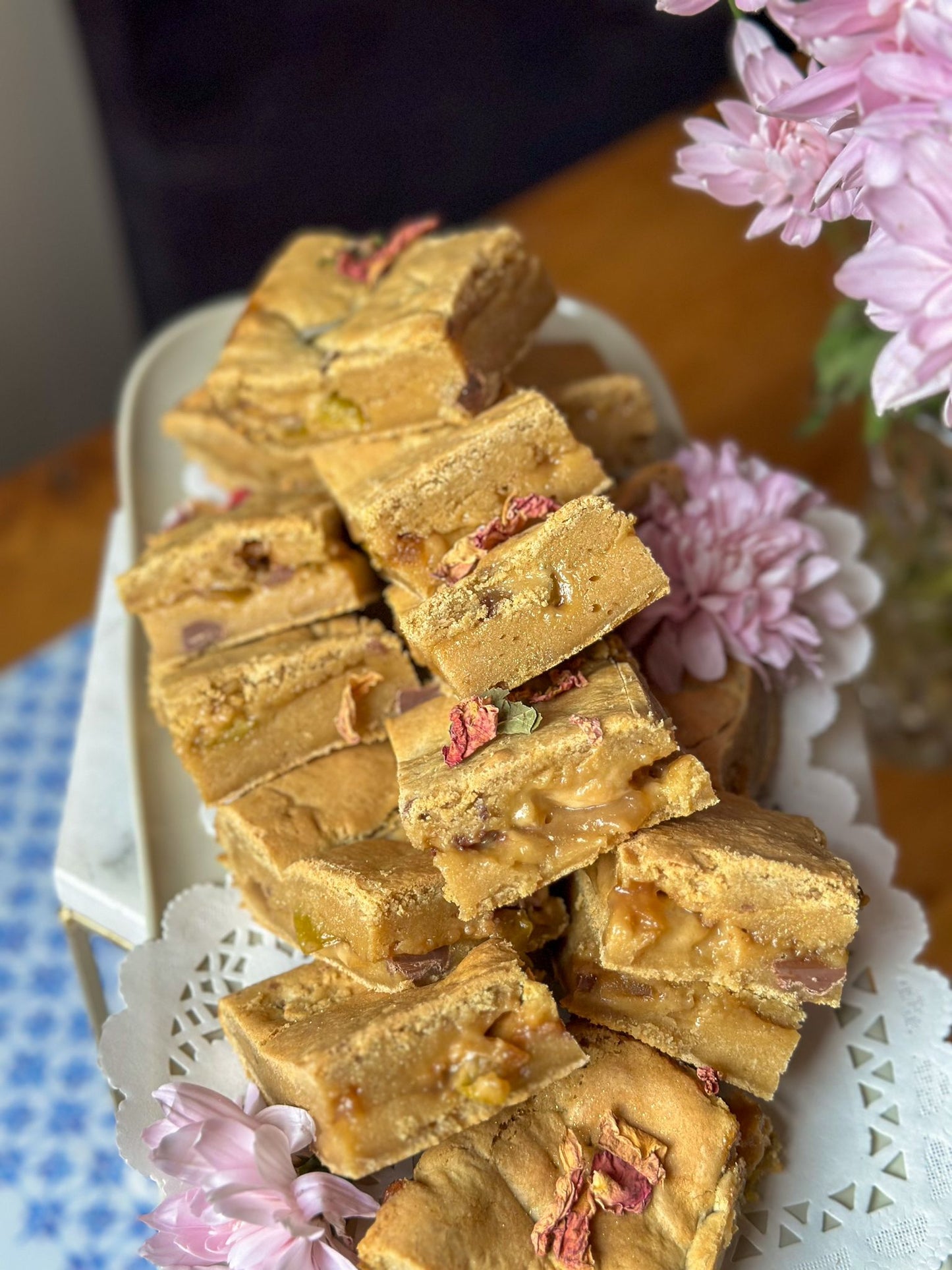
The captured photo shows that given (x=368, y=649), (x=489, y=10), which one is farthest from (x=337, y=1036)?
(x=489, y=10)

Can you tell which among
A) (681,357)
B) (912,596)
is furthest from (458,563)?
(681,357)

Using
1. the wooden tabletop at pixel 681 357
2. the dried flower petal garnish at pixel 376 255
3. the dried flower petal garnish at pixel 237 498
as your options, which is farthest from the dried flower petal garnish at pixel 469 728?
the wooden tabletop at pixel 681 357

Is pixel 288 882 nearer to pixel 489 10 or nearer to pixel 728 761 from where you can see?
pixel 728 761

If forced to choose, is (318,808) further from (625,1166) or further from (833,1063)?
(833,1063)

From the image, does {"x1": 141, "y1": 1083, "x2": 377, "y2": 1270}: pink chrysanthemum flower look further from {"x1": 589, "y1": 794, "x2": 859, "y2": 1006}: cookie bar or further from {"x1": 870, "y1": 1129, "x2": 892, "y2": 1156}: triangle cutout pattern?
{"x1": 870, "y1": 1129, "x2": 892, "y2": 1156}: triangle cutout pattern

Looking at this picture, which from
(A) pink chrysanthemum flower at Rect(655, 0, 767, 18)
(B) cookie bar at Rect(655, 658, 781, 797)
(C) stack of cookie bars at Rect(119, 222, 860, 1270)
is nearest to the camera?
(A) pink chrysanthemum flower at Rect(655, 0, 767, 18)

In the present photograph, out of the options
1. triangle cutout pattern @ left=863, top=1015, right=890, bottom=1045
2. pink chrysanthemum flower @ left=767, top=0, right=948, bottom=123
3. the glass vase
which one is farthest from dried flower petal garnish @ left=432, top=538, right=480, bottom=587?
the glass vase

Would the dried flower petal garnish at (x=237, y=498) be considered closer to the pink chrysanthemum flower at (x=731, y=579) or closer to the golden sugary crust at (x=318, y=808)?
the golden sugary crust at (x=318, y=808)
